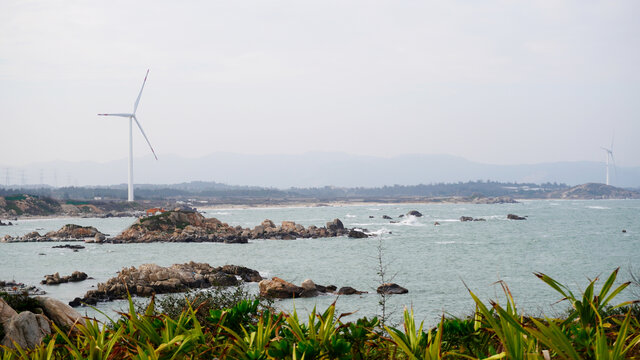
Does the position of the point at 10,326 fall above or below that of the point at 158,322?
below

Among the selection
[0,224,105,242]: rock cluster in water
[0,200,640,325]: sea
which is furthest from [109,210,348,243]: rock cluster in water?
[0,224,105,242]: rock cluster in water

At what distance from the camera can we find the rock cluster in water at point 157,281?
101 ft

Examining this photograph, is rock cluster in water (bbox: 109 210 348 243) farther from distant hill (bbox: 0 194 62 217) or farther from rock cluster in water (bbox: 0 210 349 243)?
distant hill (bbox: 0 194 62 217)

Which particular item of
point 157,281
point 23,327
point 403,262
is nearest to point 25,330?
point 23,327

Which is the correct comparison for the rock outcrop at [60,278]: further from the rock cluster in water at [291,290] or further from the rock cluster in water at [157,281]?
the rock cluster in water at [291,290]

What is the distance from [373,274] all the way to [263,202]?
478 ft

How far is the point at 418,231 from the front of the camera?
289ft

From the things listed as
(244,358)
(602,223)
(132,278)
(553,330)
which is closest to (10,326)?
(244,358)

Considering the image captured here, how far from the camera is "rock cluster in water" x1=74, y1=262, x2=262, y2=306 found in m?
30.8

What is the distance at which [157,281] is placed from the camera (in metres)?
32.4

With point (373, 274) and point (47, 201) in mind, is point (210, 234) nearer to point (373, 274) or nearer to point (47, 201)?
point (373, 274)

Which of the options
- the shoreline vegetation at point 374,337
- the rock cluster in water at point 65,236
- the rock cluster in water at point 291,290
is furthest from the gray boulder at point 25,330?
the rock cluster in water at point 65,236

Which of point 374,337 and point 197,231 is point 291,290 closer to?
point 374,337

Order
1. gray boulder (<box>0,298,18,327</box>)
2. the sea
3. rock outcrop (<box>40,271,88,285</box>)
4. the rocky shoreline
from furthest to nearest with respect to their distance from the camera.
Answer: rock outcrop (<box>40,271,88,285</box>), the sea, the rocky shoreline, gray boulder (<box>0,298,18,327</box>)
